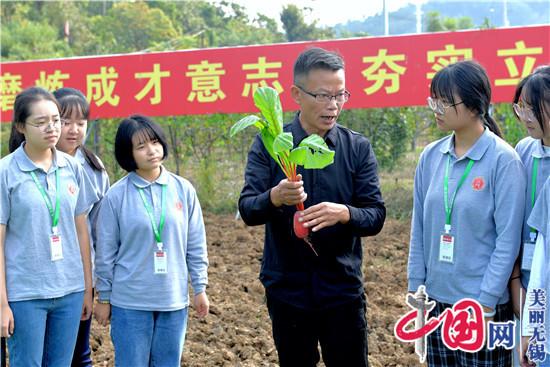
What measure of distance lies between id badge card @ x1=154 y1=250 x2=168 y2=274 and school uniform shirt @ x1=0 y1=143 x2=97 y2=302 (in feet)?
1.10

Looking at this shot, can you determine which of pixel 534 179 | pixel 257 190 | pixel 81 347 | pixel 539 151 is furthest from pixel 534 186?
pixel 81 347

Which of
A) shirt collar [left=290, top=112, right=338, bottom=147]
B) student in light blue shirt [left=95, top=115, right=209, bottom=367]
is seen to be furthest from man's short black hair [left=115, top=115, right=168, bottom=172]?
shirt collar [left=290, top=112, right=338, bottom=147]

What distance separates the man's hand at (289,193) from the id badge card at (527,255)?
76 centimetres

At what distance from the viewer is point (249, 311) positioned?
4.49 metres

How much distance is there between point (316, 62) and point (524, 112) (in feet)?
2.44

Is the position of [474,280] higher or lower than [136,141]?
lower

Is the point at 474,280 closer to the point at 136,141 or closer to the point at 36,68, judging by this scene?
the point at 136,141

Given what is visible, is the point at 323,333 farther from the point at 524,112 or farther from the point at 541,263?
the point at 524,112

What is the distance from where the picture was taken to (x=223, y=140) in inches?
338

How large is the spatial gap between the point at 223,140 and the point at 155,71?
148 centimetres

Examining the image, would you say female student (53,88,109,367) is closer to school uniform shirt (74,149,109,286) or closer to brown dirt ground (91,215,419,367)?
school uniform shirt (74,149,109,286)

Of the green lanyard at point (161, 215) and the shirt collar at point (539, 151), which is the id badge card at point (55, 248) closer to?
the green lanyard at point (161, 215)

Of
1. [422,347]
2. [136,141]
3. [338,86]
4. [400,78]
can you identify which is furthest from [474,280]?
[400,78]

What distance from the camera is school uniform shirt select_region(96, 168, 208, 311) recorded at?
8.79 feet
